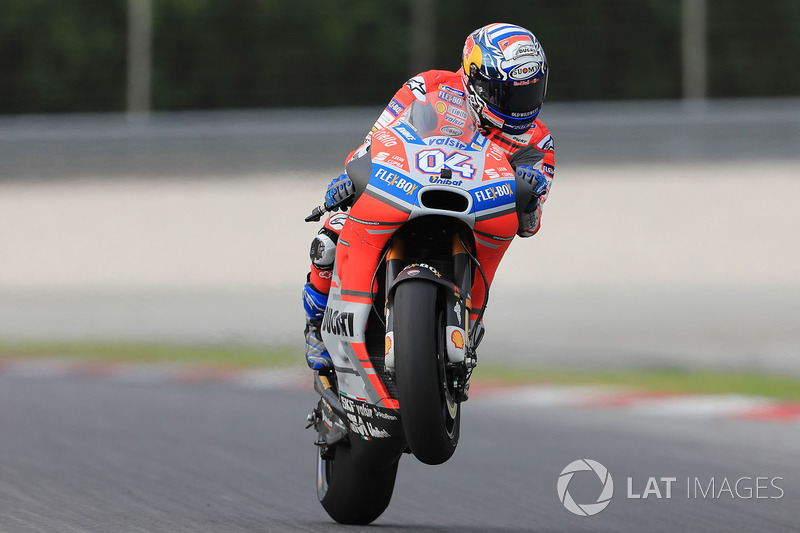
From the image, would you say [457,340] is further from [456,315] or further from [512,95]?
[512,95]

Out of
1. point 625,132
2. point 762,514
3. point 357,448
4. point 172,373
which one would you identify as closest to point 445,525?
point 357,448

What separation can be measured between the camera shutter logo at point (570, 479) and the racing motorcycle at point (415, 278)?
3.52 ft

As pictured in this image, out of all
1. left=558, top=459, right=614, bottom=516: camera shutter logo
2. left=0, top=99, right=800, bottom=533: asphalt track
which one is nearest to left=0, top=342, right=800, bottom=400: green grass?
left=0, top=99, right=800, bottom=533: asphalt track

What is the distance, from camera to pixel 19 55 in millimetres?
13125

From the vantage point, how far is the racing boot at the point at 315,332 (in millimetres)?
5051

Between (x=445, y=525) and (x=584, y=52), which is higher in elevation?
(x=584, y=52)

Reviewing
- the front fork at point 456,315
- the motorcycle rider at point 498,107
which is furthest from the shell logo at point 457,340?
the motorcycle rider at point 498,107

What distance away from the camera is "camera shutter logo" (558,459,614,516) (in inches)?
220

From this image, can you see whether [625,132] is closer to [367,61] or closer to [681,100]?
[681,100]

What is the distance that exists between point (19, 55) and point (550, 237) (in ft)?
18.3

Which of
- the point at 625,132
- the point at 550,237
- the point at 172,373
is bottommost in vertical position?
the point at 172,373

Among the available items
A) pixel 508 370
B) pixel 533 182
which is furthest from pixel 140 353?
pixel 533 182

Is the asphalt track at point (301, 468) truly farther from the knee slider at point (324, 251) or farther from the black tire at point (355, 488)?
the knee slider at point (324, 251)

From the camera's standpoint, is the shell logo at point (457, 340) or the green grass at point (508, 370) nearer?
the shell logo at point (457, 340)
